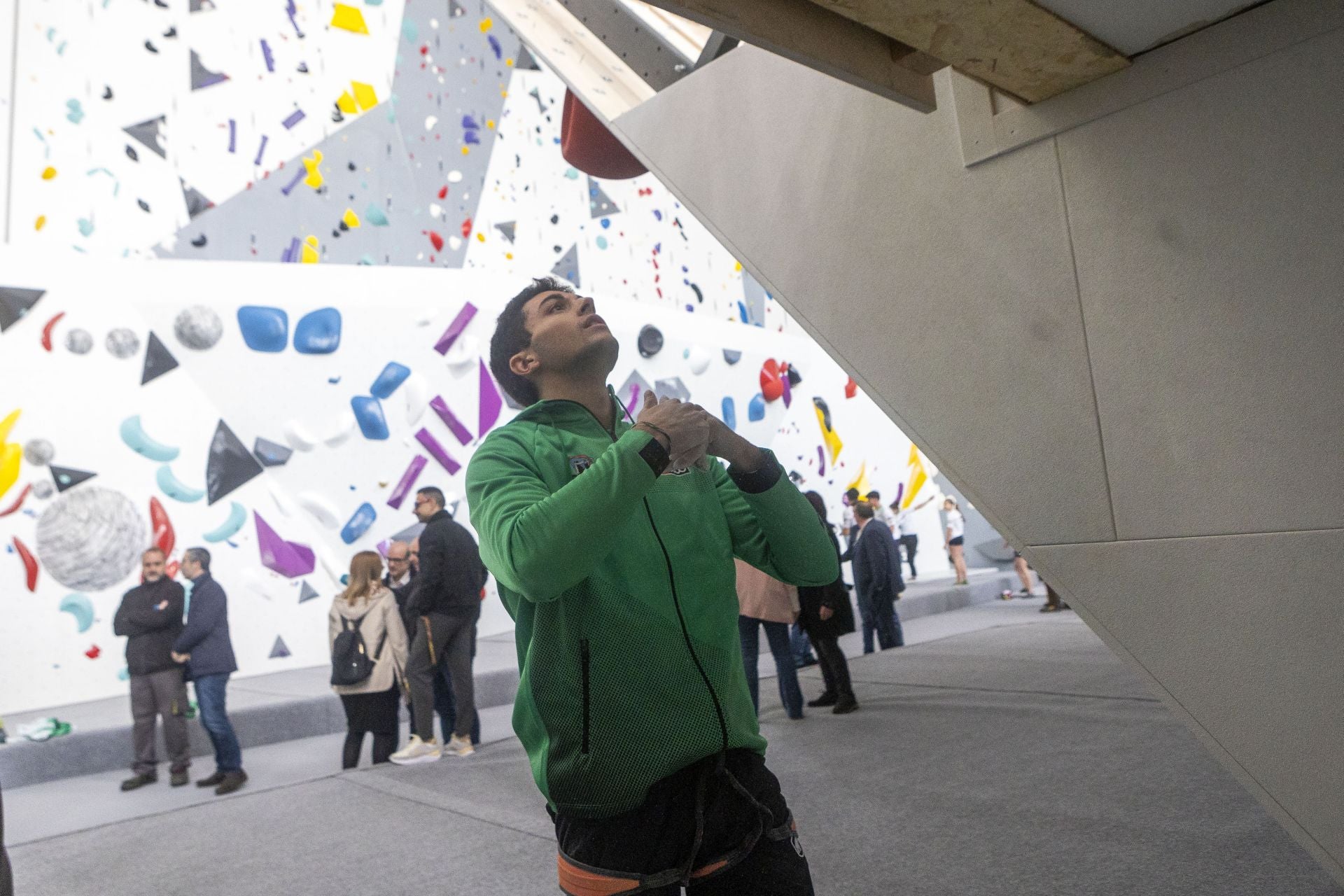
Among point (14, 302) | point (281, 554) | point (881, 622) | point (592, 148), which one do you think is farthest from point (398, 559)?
point (881, 622)

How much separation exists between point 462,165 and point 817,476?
570cm

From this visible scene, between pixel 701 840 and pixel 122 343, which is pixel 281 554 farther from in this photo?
pixel 701 840

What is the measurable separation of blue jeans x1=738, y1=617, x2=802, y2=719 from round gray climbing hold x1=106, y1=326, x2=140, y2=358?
16.6 ft

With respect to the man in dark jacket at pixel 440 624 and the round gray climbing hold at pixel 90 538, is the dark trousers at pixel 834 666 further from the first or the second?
the round gray climbing hold at pixel 90 538

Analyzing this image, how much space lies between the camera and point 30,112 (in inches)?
296

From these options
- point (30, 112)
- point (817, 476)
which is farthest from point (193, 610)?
point (817, 476)

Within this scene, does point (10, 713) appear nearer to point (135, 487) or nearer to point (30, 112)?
point (135, 487)

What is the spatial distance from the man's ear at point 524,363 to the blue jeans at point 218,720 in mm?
4568

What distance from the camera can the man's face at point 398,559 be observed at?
20.7 feet

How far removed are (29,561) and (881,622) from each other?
20.6 feet

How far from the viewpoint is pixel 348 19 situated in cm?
902

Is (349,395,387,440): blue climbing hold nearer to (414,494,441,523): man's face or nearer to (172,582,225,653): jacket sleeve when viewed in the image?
(414,494,441,523): man's face

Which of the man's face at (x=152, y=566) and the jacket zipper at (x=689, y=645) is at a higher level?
the man's face at (x=152, y=566)

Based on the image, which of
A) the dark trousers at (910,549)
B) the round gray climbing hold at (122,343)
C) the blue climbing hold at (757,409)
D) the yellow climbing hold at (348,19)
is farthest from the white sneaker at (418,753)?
the dark trousers at (910,549)
